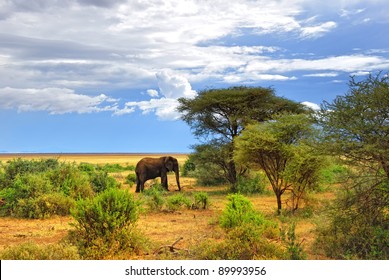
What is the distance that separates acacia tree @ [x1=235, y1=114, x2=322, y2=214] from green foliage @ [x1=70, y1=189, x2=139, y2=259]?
644 centimetres

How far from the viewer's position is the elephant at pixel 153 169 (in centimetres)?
2506

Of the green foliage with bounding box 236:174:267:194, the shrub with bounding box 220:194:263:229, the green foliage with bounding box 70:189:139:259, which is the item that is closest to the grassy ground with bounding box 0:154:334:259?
the shrub with bounding box 220:194:263:229

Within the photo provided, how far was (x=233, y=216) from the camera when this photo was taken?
11641 millimetres

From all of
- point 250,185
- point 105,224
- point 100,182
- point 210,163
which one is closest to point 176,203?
point 100,182

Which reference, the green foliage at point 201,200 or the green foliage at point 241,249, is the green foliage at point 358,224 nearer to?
the green foliage at point 241,249

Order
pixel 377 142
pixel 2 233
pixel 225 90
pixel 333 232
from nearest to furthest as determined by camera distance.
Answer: pixel 377 142 → pixel 333 232 → pixel 2 233 → pixel 225 90

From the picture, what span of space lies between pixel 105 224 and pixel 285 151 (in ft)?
25.2

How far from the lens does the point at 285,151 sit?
15.2 m

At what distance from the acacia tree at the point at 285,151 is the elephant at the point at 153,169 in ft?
31.3

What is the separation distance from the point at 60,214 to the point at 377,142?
35.3ft

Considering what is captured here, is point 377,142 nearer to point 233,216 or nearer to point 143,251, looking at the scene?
point 233,216
